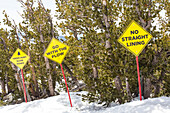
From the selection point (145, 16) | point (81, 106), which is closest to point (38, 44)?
point (81, 106)

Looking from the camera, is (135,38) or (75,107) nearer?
(135,38)

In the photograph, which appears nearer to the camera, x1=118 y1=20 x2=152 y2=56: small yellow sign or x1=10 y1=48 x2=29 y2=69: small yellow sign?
x1=118 y1=20 x2=152 y2=56: small yellow sign

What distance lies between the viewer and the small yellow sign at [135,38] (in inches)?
169

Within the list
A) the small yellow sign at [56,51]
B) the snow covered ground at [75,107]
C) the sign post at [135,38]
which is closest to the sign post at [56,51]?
the small yellow sign at [56,51]

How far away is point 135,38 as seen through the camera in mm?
4406

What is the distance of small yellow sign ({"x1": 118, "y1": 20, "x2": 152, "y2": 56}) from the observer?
14.1ft

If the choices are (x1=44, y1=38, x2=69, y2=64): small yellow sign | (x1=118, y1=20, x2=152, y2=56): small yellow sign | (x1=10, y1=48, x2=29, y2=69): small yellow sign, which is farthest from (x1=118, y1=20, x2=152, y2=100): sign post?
(x1=10, y1=48, x2=29, y2=69): small yellow sign

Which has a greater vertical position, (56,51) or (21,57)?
(56,51)

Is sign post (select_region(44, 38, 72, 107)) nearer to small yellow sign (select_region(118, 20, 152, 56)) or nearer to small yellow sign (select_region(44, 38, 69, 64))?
small yellow sign (select_region(44, 38, 69, 64))

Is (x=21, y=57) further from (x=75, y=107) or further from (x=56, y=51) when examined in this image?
(x=75, y=107)

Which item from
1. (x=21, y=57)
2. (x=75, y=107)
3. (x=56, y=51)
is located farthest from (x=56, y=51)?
(x=21, y=57)

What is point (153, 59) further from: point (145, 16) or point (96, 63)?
point (96, 63)

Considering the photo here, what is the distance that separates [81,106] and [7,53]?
264 inches

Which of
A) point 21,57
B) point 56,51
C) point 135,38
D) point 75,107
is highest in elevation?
point 135,38
